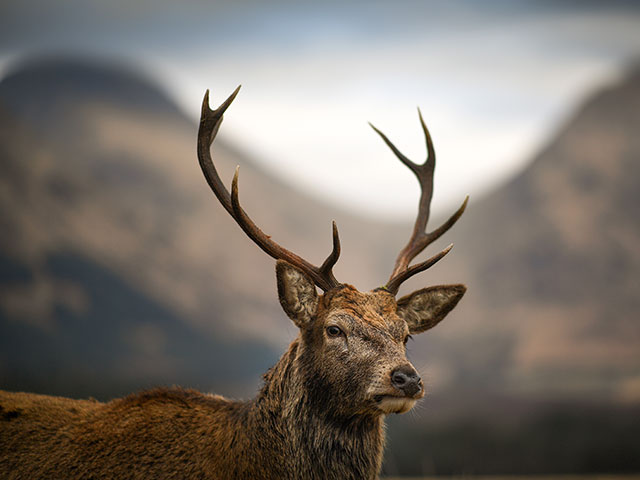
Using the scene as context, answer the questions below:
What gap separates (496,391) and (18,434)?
27074mm

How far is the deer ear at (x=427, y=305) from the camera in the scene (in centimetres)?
568

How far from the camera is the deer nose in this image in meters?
4.55

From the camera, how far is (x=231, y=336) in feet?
101

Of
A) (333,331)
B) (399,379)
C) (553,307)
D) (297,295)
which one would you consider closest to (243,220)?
(297,295)

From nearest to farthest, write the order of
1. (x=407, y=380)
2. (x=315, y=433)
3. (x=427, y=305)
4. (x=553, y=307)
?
1. (x=407, y=380)
2. (x=315, y=433)
3. (x=427, y=305)
4. (x=553, y=307)

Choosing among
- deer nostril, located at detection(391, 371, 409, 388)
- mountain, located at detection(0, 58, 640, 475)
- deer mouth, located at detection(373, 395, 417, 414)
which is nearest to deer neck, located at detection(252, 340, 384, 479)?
deer mouth, located at detection(373, 395, 417, 414)

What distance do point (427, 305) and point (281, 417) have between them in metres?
1.57

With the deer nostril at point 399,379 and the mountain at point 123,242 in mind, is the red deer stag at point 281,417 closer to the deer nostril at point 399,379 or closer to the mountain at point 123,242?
the deer nostril at point 399,379

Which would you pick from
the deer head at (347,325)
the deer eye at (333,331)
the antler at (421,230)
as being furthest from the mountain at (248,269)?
the deer eye at (333,331)

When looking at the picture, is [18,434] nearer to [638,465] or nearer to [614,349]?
[638,465]

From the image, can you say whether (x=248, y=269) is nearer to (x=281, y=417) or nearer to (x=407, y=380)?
(x=281, y=417)

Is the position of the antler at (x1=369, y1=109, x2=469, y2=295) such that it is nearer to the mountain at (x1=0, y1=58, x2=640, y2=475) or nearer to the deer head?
the deer head

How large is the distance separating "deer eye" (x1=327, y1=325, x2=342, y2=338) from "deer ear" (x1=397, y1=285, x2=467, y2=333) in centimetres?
82

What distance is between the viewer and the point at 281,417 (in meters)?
4.99
